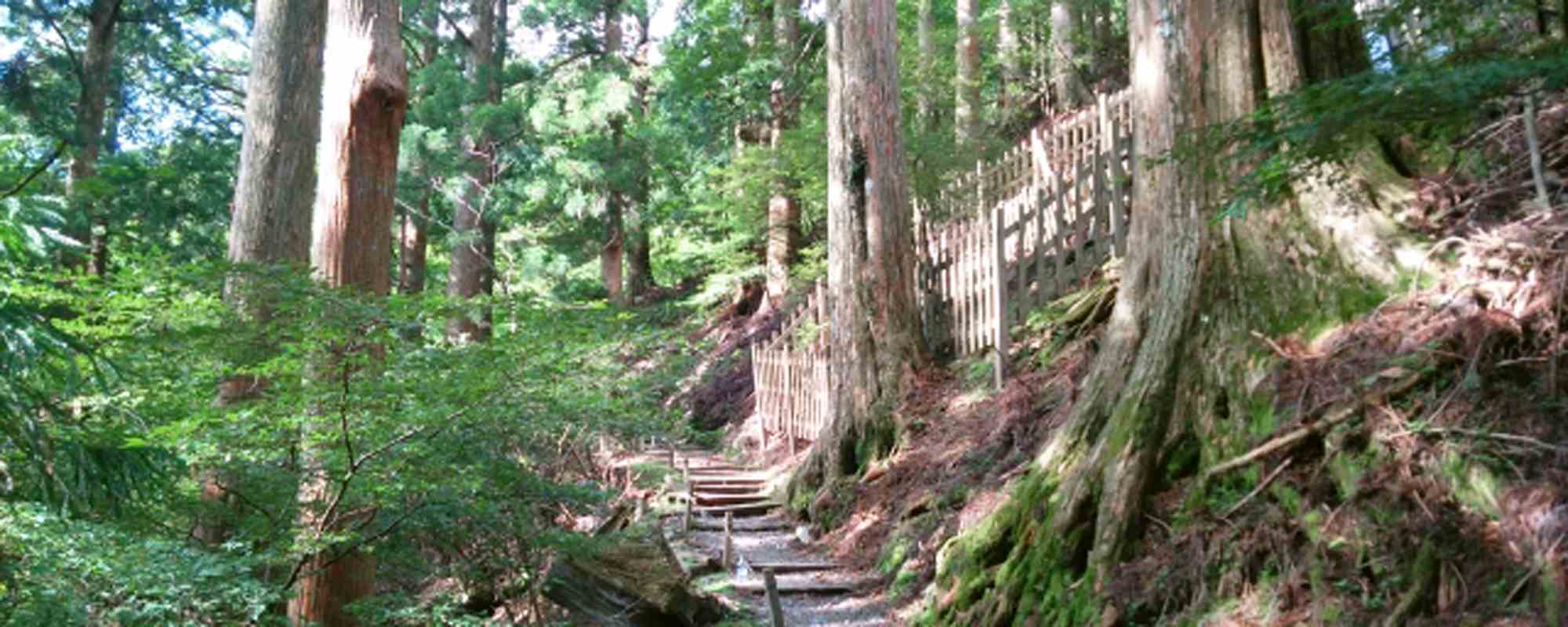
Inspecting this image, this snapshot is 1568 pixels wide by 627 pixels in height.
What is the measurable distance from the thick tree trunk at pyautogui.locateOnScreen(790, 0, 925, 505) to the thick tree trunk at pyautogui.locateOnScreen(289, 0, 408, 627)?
5.26 meters

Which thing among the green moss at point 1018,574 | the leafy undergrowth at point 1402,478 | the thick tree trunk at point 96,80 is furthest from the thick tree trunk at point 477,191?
the leafy undergrowth at point 1402,478

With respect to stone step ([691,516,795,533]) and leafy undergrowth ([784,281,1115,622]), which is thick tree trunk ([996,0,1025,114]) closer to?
leafy undergrowth ([784,281,1115,622])

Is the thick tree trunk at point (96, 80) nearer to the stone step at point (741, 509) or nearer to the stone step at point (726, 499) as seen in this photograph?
the stone step at point (726, 499)

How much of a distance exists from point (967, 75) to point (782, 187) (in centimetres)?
367

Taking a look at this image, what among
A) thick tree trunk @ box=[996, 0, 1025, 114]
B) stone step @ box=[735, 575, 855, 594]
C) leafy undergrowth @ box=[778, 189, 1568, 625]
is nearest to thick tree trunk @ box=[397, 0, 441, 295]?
thick tree trunk @ box=[996, 0, 1025, 114]

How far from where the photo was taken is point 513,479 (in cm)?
634

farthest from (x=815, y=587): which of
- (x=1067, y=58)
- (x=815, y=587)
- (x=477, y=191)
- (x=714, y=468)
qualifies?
(x=477, y=191)

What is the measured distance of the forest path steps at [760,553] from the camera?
811cm

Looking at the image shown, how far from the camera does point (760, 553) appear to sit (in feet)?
32.9

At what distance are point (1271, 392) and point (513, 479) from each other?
13.2ft

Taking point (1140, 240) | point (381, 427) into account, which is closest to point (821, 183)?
point (1140, 240)

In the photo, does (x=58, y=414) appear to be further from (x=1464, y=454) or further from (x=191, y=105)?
(x=191, y=105)

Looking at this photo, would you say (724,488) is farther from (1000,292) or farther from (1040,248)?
(1040,248)

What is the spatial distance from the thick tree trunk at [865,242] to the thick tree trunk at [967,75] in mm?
5114
